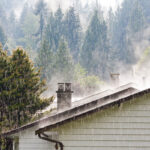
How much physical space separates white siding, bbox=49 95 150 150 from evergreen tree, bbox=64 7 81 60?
125948 mm

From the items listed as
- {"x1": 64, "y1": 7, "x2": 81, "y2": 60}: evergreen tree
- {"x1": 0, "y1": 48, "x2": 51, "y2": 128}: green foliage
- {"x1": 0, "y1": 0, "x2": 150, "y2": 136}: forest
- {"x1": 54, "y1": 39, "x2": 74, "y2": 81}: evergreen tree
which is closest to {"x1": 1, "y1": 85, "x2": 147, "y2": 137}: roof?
{"x1": 0, "y1": 48, "x2": 51, "y2": 128}: green foliage

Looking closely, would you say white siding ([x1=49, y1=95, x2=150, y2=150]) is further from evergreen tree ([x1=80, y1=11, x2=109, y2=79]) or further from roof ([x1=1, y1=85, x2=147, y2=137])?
evergreen tree ([x1=80, y1=11, x2=109, y2=79])

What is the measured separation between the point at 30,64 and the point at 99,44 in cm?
9779

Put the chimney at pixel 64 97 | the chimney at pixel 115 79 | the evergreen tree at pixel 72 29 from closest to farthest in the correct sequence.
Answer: the chimney at pixel 64 97, the chimney at pixel 115 79, the evergreen tree at pixel 72 29

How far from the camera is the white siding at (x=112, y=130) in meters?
7.27

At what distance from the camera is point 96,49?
117m

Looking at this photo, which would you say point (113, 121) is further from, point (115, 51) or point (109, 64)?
point (115, 51)

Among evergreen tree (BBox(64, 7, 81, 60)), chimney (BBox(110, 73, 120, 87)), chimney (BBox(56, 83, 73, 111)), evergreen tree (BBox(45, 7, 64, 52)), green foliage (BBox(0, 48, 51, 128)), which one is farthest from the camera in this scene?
evergreen tree (BBox(64, 7, 81, 60))

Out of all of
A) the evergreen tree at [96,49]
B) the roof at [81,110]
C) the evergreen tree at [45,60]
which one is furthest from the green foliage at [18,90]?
the evergreen tree at [96,49]

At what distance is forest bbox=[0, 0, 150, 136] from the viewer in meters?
21.8

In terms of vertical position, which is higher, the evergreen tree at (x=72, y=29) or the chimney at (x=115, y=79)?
the evergreen tree at (x=72, y=29)

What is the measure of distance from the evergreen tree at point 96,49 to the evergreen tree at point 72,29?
952 cm

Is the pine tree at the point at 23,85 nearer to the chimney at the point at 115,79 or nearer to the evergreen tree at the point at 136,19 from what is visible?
the chimney at the point at 115,79

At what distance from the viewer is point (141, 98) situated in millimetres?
7445
